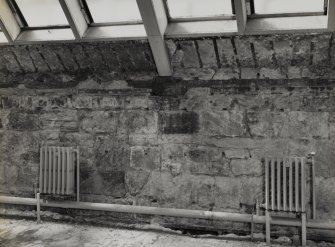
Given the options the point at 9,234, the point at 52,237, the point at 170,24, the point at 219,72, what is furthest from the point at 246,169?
the point at 9,234

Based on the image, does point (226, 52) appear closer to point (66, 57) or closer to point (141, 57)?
point (141, 57)

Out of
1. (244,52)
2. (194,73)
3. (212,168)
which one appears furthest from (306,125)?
(194,73)

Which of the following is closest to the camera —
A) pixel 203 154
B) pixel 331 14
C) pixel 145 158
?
pixel 331 14

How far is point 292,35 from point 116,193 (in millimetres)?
2697

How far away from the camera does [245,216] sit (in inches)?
156

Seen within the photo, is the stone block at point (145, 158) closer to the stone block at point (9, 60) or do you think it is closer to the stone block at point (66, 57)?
the stone block at point (66, 57)

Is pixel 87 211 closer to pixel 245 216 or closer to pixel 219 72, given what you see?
pixel 245 216

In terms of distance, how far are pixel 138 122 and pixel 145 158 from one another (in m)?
0.44

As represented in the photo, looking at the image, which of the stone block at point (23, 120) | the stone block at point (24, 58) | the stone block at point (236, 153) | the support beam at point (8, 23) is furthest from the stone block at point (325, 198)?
the support beam at point (8, 23)

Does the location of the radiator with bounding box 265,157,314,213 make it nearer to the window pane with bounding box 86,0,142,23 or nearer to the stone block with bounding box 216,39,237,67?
the stone block with bounding box 216,39,237,67

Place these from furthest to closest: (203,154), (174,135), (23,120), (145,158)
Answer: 1. (23,120)
2. (145,158)
3. (174,135)
4. (203,154)

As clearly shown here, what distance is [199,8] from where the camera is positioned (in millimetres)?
3844

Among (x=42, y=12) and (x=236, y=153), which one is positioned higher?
(x=42, y=12)

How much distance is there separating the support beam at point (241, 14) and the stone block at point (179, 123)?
1.11 metres
